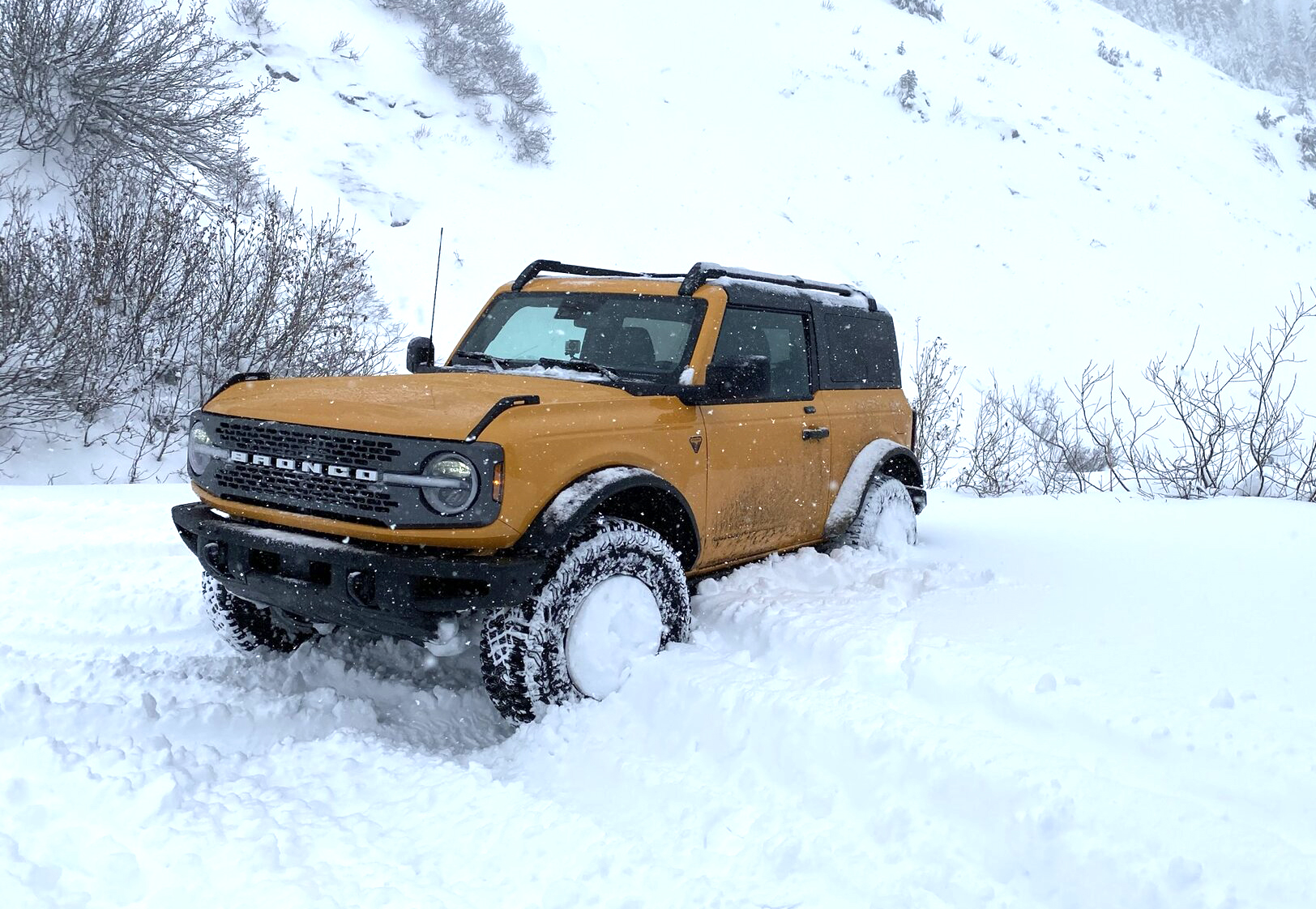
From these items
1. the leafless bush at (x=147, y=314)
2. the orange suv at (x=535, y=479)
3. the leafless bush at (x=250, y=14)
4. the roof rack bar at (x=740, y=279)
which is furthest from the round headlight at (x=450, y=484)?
the leafless bush at (x=250, y=14)

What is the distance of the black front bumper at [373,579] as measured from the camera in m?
3.31

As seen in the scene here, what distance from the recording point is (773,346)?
16.6 feet

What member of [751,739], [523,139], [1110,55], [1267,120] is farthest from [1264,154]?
[751,739]

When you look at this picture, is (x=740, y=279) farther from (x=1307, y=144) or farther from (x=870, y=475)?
(x=1307, y=144)

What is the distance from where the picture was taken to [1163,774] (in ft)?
9.50

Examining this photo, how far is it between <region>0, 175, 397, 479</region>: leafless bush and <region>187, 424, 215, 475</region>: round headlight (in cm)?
637

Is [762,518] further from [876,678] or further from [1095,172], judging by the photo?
[1095,172]

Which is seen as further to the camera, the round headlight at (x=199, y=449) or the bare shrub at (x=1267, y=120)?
the bare shrub at (x=1267, y=120)

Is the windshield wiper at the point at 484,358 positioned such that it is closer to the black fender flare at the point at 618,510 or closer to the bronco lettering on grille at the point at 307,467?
the black fender flare at the point at 618,510

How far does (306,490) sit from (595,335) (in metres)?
1.66

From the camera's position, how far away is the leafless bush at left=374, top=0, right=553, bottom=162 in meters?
24.8

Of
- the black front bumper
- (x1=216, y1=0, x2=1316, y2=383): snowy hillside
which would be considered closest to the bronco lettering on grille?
the black front bumper

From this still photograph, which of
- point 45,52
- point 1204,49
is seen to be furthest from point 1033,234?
point 1204,49

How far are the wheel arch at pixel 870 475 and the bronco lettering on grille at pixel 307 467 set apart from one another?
9.15 feet
